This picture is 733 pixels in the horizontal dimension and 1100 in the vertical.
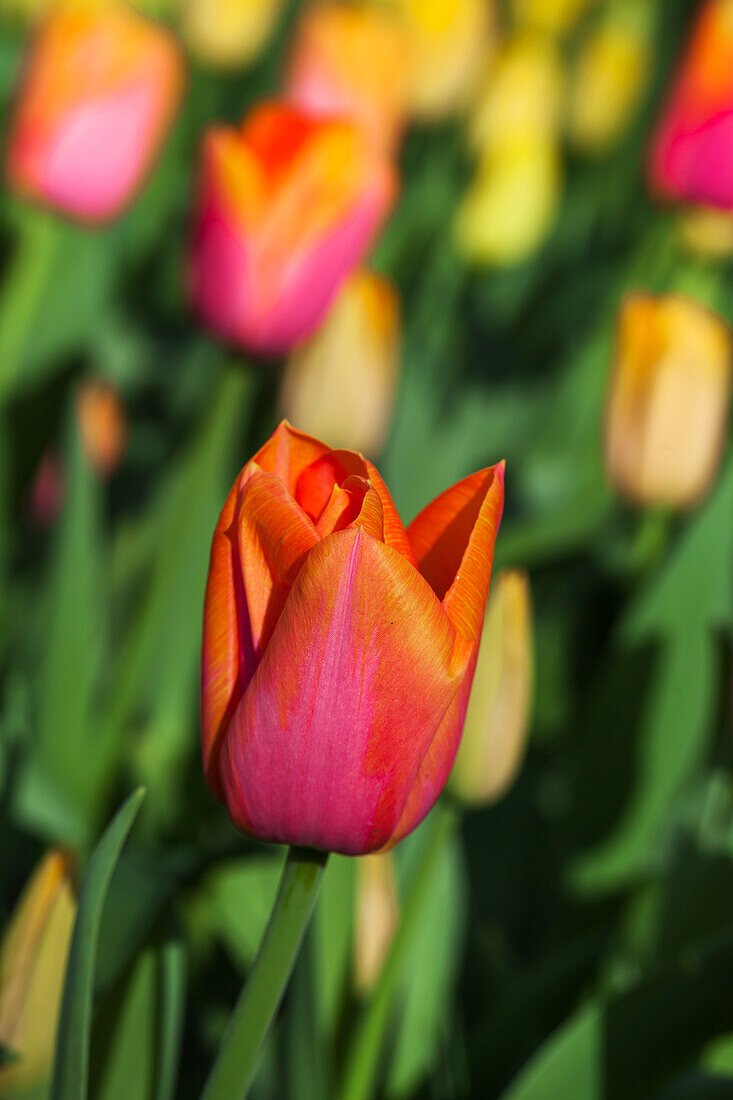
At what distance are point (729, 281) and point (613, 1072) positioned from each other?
103 cm

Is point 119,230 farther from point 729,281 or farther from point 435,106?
point 729,281

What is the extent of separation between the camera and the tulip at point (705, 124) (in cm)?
80

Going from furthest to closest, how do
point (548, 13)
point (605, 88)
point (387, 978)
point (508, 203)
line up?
point (548, 13)
point (605, 88)
point (508, 203)
point (387, 978)

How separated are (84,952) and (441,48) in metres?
1.29

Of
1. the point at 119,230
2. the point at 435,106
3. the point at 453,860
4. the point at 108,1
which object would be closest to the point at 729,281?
the point at 435,106

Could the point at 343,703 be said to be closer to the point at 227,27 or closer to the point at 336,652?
the point at 336,652

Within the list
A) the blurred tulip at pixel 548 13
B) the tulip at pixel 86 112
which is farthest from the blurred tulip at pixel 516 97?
the tulip at pixel 86 112

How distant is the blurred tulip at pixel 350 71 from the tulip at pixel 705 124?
0.28 metres

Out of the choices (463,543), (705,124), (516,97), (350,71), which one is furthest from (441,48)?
(463,543)

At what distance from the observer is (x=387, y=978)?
0.44 m

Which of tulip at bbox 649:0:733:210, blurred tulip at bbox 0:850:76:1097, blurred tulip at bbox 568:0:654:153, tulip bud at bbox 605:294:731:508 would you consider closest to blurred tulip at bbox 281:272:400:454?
tulip bud at bbox 605:294:731:508

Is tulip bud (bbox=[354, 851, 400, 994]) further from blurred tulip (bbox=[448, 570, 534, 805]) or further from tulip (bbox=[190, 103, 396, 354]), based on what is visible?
tulip (bbox=[190, 103, 396, 354])

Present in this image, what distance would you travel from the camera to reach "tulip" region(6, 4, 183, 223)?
74 centimetres

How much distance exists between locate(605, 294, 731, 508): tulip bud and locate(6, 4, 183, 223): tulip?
1.19ft
